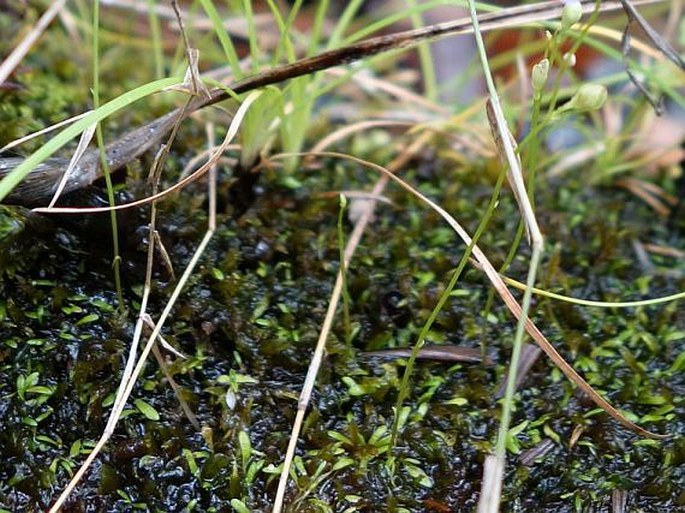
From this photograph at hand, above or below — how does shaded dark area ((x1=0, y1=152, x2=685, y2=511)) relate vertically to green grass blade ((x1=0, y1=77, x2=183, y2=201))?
below

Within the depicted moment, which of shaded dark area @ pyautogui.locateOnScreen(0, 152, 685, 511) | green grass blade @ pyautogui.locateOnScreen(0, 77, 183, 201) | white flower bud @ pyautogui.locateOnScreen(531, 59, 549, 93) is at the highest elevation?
white flower bud @ pyautogui.locateOnScreen(531, 59, 549, 93)

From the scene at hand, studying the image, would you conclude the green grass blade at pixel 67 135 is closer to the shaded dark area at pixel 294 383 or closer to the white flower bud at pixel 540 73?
the shaded dark area at pixel 294 383

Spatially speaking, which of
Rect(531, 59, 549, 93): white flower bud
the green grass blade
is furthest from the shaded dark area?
Rect(531, 59, 549, 93): white flower bud

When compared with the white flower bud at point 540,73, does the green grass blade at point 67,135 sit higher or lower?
lower

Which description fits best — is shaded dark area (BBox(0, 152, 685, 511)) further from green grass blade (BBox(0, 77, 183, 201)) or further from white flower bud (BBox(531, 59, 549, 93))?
white flower bud (BBox(531, 59, 549, 93))

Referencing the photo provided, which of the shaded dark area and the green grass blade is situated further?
the shaded dark area

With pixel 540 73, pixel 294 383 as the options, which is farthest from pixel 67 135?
pixel 540 73

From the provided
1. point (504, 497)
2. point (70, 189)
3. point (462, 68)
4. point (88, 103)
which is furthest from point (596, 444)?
point (462, 68)

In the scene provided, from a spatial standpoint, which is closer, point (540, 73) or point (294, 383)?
point (540, 73)

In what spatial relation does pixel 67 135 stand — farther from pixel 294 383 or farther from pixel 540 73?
pixel 540 73

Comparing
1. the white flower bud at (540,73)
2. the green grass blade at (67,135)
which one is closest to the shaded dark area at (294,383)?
the green grass blade at (67,135)

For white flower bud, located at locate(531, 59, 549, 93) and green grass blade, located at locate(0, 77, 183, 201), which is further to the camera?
white flower bud, located at locate(531, 59, 549, 93)

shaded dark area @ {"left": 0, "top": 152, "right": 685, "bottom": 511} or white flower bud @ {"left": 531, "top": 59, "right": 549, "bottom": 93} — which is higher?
white flower bud @ {"left": 531, "top": 59, "right": 549, "bottom": 93}
